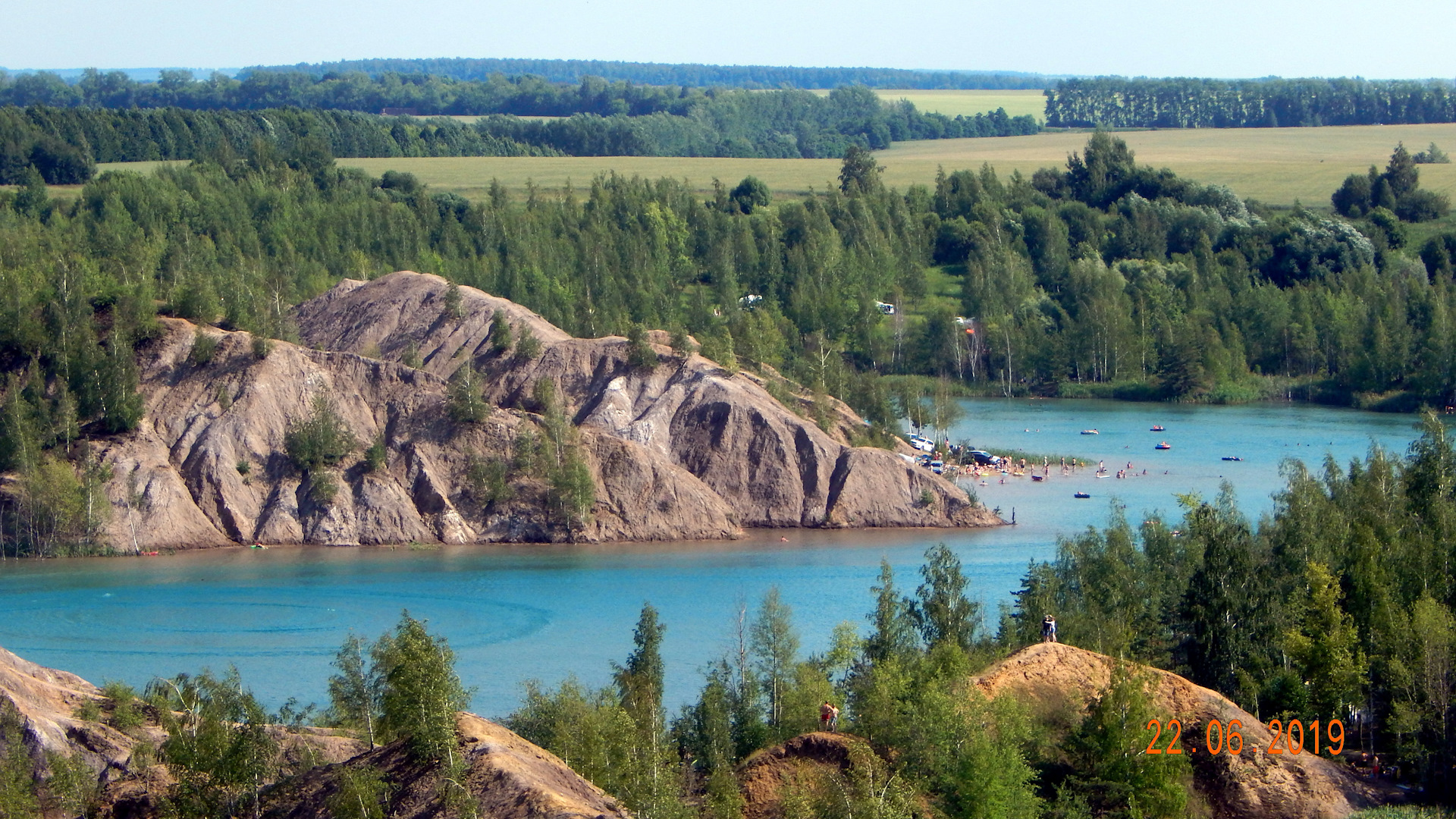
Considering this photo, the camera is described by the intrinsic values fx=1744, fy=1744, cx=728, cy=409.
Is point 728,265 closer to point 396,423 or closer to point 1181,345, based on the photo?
point 1181,345

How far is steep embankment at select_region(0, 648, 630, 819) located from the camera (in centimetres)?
2853

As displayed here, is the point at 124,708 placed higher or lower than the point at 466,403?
lower

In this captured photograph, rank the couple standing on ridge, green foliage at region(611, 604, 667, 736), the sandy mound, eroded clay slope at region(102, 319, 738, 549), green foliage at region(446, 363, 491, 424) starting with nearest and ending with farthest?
1. the sandy mound
2. green foliage at region(611, 604, 667, 736)
3. the couple standing on ridge
4. eroded clay slope at region(102, 319, 738, 549)
5. green foliage at region(446, 363, 491, 424)

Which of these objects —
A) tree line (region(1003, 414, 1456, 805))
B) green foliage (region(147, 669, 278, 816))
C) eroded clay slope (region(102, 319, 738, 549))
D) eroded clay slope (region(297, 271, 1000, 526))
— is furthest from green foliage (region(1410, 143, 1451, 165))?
green foliage (region(147, 669, 278, 816))

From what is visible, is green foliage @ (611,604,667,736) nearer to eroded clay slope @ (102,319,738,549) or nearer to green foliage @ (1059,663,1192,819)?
green foliage @ (1059,663,1192,819)

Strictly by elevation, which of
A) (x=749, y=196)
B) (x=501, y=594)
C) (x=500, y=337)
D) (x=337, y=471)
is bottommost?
(x=501, y=594)

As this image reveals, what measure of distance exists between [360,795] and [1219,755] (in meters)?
16.9

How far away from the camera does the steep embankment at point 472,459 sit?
6794cm

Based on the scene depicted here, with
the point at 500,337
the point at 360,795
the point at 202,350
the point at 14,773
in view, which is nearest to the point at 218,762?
the point at 14,773

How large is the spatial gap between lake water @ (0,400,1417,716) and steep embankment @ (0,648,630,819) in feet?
35.1

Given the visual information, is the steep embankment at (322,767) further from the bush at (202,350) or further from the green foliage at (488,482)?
the bush at (202,350)

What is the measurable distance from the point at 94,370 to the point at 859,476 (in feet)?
102

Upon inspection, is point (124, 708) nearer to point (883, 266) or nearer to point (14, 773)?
point (14, 773)

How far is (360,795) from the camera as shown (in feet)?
93.0
